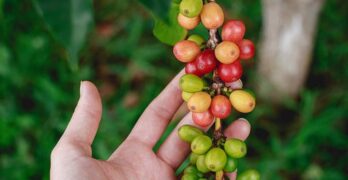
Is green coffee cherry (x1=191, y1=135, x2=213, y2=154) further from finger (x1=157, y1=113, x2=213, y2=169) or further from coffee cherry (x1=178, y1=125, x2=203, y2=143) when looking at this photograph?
finger (x1=157, y1=113, x2=213, y2=169)

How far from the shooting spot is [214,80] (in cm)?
169

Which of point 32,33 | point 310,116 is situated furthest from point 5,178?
point 310,116

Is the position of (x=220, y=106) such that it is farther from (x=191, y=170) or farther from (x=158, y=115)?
(x=158, y=115)

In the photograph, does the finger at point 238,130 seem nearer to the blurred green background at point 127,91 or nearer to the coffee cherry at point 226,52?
the coffee cherry at point 226,52

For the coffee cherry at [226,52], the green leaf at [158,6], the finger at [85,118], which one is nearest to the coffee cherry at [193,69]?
the coffee cherry at [226,52]

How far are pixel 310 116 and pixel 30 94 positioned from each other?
2.16 meters

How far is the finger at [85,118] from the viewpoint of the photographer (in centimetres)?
196

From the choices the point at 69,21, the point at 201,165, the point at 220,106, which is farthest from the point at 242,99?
the point at 69,21

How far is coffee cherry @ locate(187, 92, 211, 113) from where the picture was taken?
159cm

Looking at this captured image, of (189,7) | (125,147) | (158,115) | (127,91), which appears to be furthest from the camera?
(127,91)

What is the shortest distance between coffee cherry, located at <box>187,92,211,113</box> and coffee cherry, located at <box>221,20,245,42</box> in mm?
222

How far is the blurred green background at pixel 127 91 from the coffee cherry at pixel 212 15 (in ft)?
5.68

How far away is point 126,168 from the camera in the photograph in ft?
6.65

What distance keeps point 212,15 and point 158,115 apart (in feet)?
2.95
